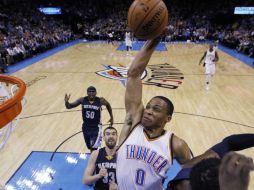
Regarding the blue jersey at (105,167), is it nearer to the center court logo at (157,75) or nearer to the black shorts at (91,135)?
the black shorts at (91,135)

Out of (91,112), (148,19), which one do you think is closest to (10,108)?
(148,19)

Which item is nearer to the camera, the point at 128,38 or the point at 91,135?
the point at 91,135

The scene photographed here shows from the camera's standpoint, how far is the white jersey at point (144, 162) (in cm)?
191

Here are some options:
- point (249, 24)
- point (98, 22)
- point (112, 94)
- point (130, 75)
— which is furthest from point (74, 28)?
point (130, 75)

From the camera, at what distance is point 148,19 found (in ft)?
8.66

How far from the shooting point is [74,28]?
101ft

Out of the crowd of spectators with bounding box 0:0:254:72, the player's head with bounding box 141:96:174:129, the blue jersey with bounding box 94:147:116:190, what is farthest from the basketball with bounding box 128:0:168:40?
the crowd of spectators with bounding box 0:0:254:72

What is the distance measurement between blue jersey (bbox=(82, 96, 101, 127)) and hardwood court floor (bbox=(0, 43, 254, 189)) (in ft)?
3.27

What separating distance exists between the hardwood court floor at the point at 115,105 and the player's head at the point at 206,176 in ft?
12.5

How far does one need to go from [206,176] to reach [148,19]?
182 centimetres

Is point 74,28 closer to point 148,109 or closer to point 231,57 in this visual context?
point 231,57

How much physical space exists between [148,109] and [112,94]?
279 inches

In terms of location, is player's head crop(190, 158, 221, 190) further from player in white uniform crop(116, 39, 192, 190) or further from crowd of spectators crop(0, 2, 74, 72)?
crowd of spectators crop(0, 2, 74, 72)

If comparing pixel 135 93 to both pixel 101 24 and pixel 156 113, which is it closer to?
pixel 156 113
